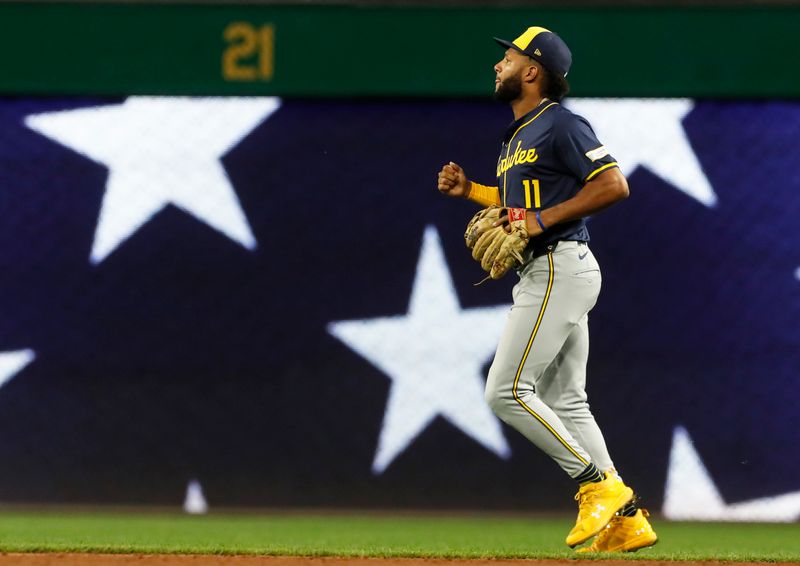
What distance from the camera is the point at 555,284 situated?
14.4 ft

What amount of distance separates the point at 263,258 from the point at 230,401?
2.52 ft

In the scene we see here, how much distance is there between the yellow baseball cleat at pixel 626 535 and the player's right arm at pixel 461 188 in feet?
4.53

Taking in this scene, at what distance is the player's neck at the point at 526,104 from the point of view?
4.62m

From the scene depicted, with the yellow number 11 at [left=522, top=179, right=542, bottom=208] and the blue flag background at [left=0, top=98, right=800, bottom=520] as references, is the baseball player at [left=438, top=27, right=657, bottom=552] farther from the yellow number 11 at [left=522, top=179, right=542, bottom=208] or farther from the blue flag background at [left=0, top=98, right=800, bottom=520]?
the blue flag background at [left=0, top=98, right=800, bottom=520]

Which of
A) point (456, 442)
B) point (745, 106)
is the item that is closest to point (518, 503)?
point (456, 442)

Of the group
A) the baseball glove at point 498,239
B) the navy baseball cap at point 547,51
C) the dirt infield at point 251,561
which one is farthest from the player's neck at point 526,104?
the dirt infield at point 251,561

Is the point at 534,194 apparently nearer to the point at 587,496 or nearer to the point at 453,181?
the point at 453,181

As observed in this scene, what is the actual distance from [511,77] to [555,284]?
849 mm

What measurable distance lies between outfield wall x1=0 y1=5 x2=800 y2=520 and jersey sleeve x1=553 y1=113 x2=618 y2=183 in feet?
5.52

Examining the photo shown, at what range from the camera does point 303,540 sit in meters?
5.22

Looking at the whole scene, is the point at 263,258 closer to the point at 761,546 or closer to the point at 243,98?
the point at 243,98

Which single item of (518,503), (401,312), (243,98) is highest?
(243,98)

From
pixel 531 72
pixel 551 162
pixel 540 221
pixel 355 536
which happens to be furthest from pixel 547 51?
pixel 355 536

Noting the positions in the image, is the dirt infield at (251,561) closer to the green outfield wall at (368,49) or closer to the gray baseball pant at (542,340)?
the gray baseball pant at (542,340)
